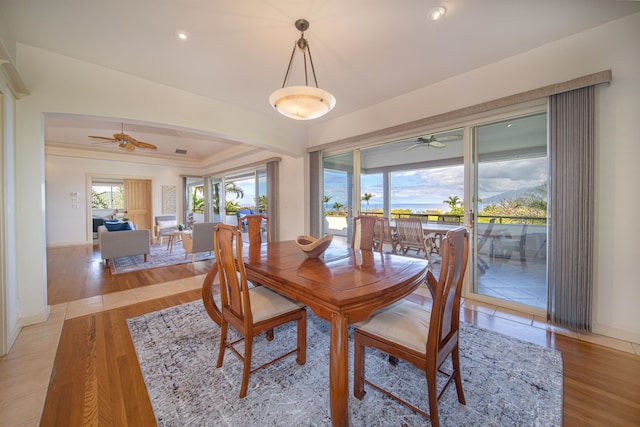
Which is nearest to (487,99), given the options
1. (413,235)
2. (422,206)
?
(413,235)

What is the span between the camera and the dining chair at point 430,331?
3.78 ft

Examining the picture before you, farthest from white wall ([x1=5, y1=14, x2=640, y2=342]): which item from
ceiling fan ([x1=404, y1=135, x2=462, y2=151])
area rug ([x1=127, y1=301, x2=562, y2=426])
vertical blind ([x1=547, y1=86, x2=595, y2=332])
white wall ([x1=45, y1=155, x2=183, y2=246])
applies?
white wall ([x1=45, y1=155, x2=183, y2=246])

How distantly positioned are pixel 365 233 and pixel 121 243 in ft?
15.2

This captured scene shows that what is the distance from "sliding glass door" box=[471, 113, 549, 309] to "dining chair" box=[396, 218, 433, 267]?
1.03m

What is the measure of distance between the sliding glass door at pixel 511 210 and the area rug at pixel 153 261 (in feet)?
16.8

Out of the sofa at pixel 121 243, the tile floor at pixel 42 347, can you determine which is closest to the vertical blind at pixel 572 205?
the tile floor at pixel 42 347

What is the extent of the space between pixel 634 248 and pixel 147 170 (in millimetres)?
9974

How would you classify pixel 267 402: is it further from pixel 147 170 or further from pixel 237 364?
A: pixel 147 170

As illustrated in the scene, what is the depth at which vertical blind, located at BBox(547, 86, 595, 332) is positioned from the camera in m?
2.11

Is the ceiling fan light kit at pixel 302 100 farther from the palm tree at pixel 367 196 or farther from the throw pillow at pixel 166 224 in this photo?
the throw pillow at pixel 166 224

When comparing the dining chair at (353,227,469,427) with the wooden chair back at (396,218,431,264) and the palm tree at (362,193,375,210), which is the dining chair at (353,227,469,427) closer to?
the wooden chair back at (396,218,431,264)

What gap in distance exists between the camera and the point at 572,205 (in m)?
2.18

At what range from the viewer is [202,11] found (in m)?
1.90

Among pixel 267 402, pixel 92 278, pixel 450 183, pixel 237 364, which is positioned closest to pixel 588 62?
pixel 450 183
